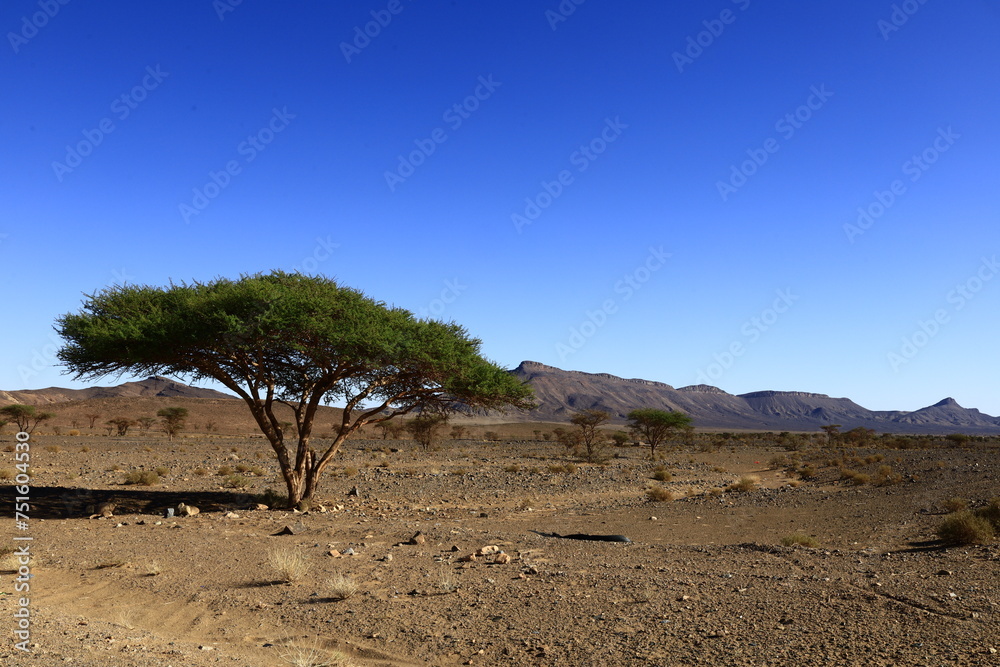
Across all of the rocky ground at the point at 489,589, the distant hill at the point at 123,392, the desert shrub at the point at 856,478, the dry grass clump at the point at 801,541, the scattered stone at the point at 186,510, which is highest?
the distant hill at the point at 123,392

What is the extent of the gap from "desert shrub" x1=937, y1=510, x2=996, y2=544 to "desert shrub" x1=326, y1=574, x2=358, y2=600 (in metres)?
10.7

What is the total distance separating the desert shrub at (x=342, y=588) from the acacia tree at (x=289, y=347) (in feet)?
26.9

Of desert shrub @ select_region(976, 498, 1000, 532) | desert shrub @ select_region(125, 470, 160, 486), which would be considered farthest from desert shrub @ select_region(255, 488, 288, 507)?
desert shrub @ select_region(976, 498, 1000, 532)

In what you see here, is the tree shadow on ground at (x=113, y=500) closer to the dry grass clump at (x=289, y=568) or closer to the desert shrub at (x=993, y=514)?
the dry grass clump at (x=289, y=568)

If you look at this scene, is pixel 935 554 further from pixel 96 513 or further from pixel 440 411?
pixel 96 513

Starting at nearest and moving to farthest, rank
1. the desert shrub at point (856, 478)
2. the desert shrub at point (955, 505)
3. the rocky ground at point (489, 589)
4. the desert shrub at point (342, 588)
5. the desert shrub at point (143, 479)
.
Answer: the rocky ground at point (489, 589) < the desert shrub at point (342, 588) < the desert shrub at point (955, 505) < the desert shrub at point (143, 479) < the desert shrub at point (856, 478)

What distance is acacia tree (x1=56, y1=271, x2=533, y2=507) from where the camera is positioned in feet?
53.4

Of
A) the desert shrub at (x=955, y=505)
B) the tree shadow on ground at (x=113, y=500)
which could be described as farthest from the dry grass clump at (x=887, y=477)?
the tree shadow on ground at (x=113, y=500)

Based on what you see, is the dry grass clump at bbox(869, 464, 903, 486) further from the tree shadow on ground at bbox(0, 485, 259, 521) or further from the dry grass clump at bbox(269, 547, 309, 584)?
the dry grass clump at bbox(269, 547, 309, 584)

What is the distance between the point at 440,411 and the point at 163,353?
7.78 meters

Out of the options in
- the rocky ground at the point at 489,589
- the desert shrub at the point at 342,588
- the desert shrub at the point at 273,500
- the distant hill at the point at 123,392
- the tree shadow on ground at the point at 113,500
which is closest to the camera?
the rocky ground at the point at 489,589

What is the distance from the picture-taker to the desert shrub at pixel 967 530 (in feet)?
38.7

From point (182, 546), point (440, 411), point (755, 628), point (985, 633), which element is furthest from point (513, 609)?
point (440, 411)

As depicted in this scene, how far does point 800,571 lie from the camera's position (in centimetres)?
941
